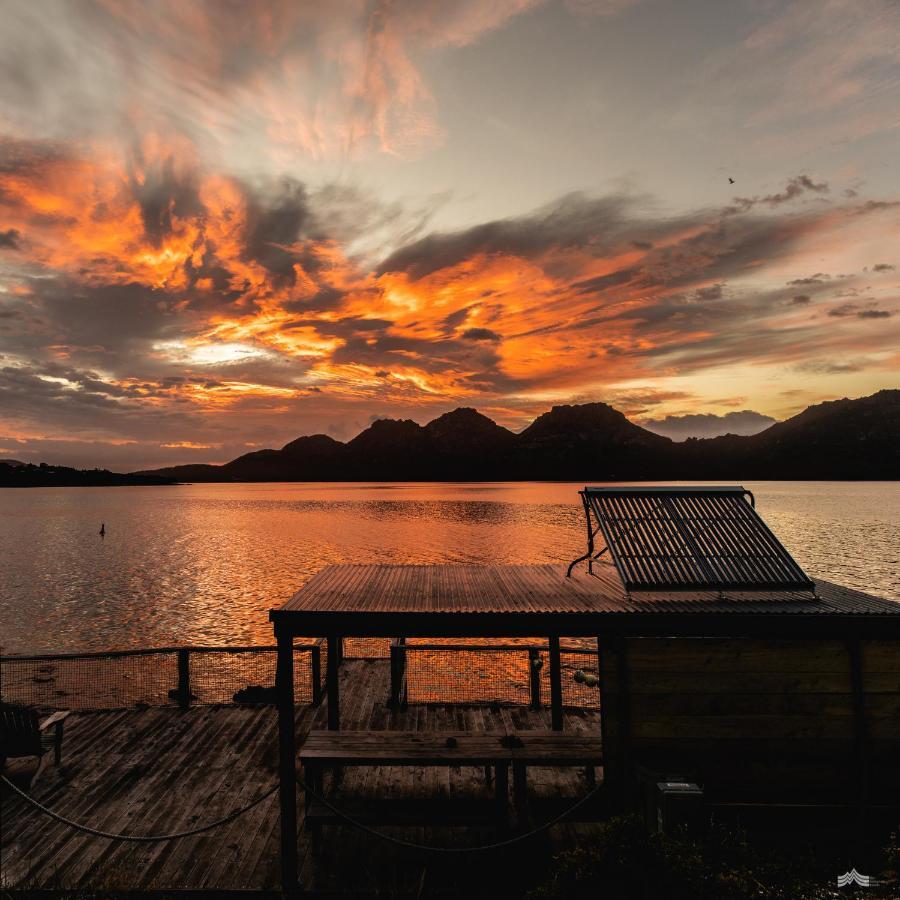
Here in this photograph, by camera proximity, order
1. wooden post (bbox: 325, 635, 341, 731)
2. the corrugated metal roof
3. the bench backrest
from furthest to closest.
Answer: wooden post (bbox: 325, 635, 341, 731) < the bench backrest < the corrugated metal roof

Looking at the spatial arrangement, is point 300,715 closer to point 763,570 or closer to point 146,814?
point 146,814

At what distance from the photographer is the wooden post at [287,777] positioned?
734 cm

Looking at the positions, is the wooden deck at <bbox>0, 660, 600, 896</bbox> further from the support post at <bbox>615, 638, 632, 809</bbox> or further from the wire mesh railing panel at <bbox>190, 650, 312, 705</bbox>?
the wire mesh railing panel at <bbox>190, 650, 312, 705</bbox>

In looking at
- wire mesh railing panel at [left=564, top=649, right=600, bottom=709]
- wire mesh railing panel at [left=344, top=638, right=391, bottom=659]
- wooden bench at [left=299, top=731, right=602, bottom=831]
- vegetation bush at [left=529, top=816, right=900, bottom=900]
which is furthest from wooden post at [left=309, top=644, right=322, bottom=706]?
wire mesh railing panel at [left=344, top=638, right=391, bottom=659]

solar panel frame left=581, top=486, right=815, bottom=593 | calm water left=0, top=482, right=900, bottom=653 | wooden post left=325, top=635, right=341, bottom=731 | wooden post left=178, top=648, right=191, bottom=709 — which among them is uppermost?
solar panel frame left=581, top=486, right=815, bottom=593

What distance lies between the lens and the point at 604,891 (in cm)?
539

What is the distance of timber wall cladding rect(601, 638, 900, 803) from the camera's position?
791 centimetres

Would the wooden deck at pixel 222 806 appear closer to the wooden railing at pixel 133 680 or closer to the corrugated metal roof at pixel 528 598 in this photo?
the corrugated metal roof at pixel 528 598

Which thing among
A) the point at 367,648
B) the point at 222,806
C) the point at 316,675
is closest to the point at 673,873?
the point at 222,806

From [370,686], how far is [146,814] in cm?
662

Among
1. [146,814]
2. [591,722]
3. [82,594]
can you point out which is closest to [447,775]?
[591,722]

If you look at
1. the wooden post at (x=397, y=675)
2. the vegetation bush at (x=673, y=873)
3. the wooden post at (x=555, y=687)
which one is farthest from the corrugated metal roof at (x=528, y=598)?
the wooden post at (x=397, y=675)

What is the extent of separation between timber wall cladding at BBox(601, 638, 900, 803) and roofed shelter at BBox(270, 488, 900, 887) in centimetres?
2

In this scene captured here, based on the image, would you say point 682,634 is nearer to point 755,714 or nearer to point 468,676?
point 755,714
